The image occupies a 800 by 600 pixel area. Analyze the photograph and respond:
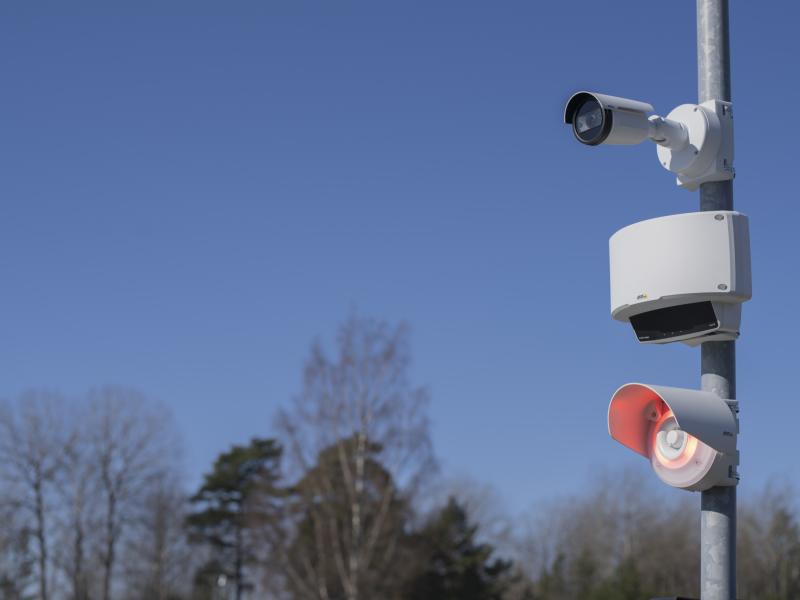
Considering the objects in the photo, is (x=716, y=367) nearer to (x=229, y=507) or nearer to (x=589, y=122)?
(x=589, y=122)

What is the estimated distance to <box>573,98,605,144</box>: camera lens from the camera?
13.5 feet

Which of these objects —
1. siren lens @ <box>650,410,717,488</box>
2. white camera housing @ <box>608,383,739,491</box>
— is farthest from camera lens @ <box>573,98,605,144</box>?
siren lens @ <box>650,410,717,488</box>

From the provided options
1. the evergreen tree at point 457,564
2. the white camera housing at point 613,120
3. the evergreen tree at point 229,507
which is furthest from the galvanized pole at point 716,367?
the evergreen tree at point 229,507

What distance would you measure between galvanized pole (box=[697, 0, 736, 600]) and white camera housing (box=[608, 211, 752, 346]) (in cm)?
10

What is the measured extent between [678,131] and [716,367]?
92 cm

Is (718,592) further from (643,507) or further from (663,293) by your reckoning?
(643,507)

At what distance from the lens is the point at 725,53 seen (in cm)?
422

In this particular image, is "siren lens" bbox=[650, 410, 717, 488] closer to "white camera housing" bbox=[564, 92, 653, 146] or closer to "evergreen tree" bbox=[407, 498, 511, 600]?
"white camera housing" bbox=[564, 92, 653, 146]

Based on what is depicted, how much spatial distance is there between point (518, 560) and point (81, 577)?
27269mm

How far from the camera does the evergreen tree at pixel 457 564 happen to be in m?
43.6

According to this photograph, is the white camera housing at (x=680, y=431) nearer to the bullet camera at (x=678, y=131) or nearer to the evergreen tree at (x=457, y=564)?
the bullet camera at (x=678, y=131)

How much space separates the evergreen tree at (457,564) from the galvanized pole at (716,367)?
3943cm

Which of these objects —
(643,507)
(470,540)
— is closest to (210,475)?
(470,540)

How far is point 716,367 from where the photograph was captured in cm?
398
